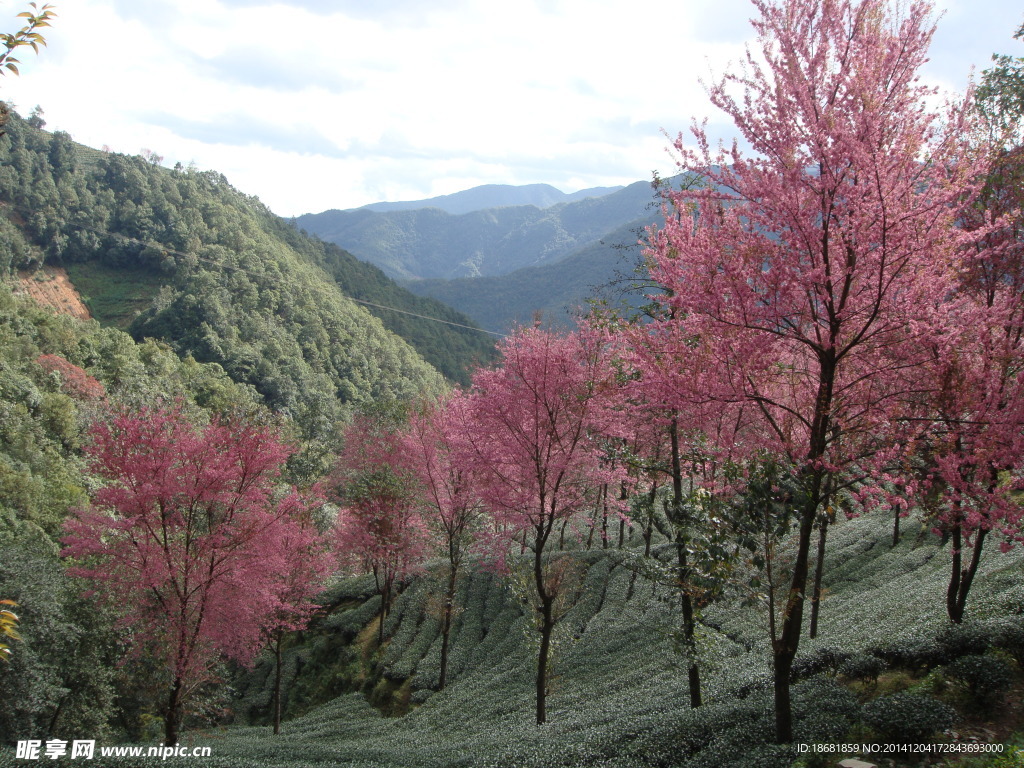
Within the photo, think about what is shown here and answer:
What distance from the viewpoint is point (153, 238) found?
10031 centimetres

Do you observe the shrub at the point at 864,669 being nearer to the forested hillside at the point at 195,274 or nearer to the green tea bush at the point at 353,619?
the green tea bush at the point at 353,619

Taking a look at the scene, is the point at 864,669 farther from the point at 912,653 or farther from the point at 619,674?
the point at 619,674

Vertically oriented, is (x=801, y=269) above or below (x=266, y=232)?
below

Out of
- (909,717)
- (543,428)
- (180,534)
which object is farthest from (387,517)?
(909,717)

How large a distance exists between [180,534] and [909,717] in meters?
12.0

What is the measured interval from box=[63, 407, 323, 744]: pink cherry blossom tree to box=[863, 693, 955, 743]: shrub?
10594 mm

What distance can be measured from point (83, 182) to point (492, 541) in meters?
121

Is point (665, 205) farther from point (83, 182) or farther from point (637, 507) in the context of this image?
point (83, 182)

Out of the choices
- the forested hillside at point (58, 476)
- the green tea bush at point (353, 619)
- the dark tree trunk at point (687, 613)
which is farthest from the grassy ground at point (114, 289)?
the dark tree trunk at point (687, 613)

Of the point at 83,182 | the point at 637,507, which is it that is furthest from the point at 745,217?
the point at 83,182

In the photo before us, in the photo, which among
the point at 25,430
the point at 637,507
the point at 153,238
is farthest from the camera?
the point at 153,238

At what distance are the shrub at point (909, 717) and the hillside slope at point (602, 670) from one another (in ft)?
0.77

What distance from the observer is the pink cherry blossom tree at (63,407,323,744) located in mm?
11062

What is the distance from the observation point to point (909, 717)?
5605mm
